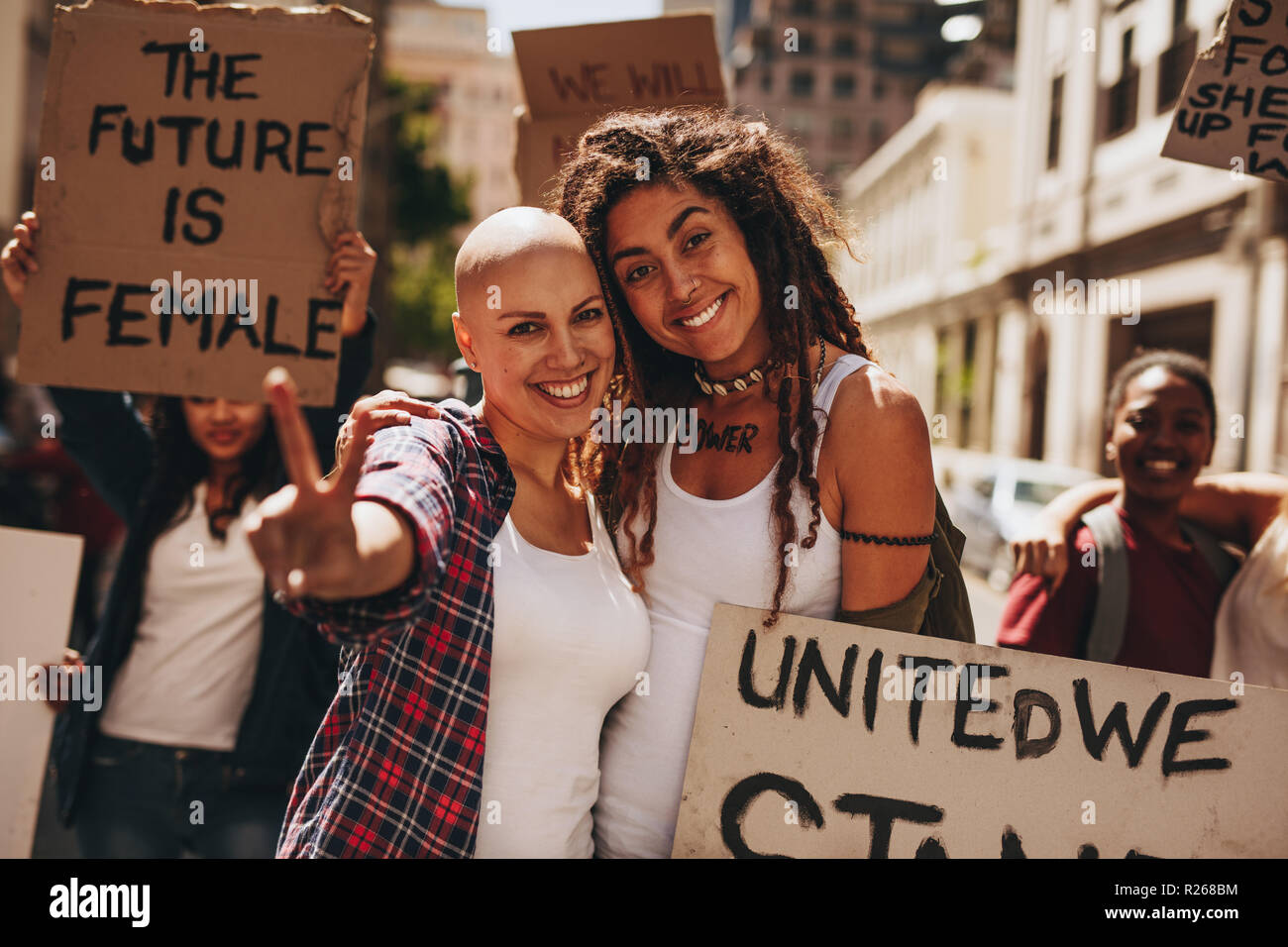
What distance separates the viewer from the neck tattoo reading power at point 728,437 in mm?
2094

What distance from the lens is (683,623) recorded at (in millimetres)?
1987

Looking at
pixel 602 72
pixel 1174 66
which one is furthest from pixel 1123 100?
pixel 602 72

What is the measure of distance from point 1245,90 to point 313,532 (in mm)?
2267

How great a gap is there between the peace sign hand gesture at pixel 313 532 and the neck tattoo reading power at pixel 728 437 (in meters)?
0.93

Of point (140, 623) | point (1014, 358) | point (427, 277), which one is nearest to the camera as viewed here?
point (140, 623)

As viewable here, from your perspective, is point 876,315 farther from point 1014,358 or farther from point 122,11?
point 122,11

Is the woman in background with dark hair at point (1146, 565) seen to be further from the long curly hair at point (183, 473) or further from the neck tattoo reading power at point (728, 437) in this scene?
the long curly hair at point (183, 473)

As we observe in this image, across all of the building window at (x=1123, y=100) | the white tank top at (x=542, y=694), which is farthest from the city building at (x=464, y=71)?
the white tank top at (x=542, y=694)

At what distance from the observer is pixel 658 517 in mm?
2057

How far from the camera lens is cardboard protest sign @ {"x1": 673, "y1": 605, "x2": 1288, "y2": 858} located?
1898mm

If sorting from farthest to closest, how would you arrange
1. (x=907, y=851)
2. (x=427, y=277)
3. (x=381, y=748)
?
Result: 1. (x=427, y=277)
2. (x=907, y=851)
3. (x=381, y=748)

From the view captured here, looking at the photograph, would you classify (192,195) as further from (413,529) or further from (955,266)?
(955,266)

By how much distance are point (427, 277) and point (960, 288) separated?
2120 centimetres

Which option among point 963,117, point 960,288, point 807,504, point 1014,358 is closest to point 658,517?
point 807,504
